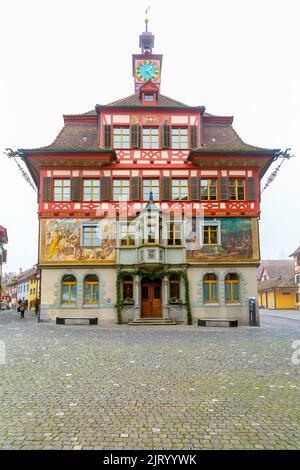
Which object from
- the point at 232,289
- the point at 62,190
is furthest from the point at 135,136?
the point at 232,289

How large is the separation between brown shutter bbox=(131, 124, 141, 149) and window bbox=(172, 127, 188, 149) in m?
2.32

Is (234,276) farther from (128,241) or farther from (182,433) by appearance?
(182,433)

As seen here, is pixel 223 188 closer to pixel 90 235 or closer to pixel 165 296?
pixel 165 296

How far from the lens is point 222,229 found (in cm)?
2575

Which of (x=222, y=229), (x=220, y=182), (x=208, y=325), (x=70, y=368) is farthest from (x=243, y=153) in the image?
(x=70, y=368)

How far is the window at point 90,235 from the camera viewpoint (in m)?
25.5

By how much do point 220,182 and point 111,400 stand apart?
20893 mm

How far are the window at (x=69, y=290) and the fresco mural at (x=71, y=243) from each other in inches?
45.9

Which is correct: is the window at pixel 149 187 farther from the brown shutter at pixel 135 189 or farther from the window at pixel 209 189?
the window at pixel 209 189

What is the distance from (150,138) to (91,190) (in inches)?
210

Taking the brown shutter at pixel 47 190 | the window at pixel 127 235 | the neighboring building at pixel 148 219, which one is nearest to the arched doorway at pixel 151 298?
the neighboring building at pixel 148 219

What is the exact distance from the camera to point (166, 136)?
87.9 ft

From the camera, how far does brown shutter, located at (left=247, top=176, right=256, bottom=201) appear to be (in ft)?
85.7

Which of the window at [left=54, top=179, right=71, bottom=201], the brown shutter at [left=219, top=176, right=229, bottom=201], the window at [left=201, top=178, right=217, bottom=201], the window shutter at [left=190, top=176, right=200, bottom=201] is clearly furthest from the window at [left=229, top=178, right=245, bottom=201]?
the window at [left=54, top=179, right=71, bottom=201]
